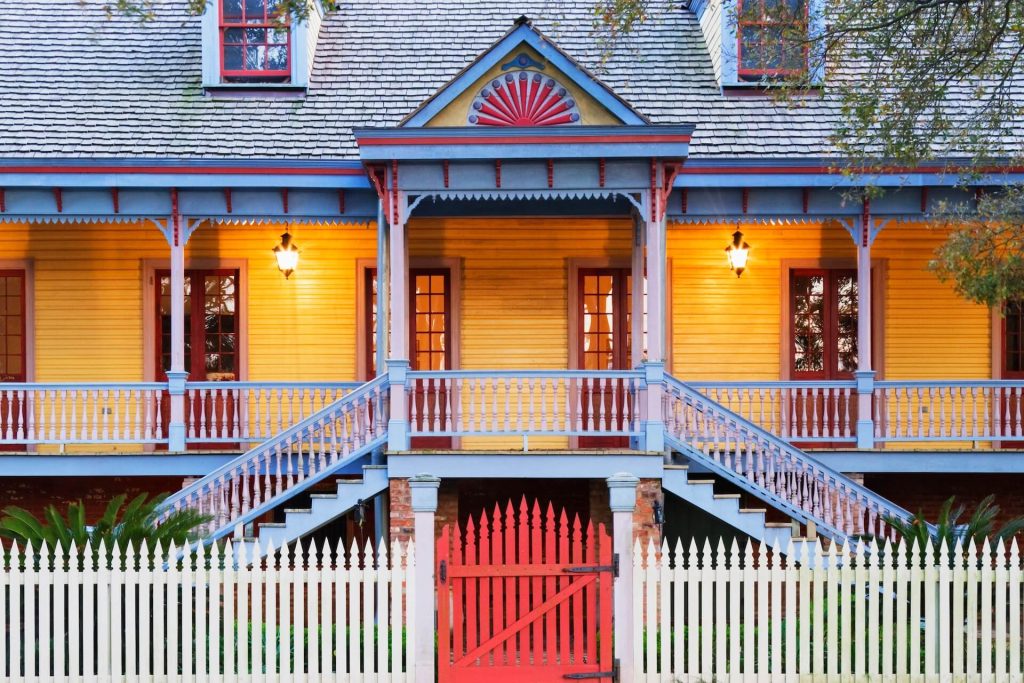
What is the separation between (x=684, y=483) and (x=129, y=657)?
6.04 meters

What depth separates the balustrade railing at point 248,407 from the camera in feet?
46.2

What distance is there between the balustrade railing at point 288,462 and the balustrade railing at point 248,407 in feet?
2.22

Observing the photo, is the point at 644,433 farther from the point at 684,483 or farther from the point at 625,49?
the point at 625,49

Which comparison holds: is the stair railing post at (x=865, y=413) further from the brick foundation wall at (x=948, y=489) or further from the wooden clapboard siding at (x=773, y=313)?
the wooden clapboard siding at (x=773, y=313)

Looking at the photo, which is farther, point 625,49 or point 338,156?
point 625,49

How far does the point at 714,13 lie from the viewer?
16.7 meters

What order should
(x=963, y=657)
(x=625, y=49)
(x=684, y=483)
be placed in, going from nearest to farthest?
(x=963, y=657) → (x=684, y=483) → (x=625, y=49)

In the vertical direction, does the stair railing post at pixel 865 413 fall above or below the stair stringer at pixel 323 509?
above

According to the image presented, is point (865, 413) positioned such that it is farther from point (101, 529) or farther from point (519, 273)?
point (101, 529)

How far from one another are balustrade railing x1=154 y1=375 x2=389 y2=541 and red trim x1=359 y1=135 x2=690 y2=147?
260 centimetres

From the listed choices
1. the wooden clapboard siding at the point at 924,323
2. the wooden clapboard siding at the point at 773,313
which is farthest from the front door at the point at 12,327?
the wooden clapboard siding at the point at 924,323

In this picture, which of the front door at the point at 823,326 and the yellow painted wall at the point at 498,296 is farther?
the front door at the point at 823,326

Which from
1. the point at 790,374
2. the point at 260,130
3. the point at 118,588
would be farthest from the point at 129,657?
the point at 790,374

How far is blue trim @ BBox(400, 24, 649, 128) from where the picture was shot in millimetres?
13078
